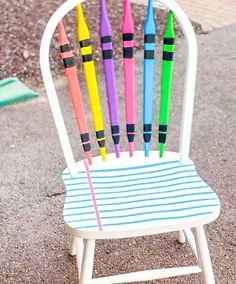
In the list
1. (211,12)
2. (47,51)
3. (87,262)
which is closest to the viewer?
(87,262)

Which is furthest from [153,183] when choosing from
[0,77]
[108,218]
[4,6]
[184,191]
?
[4,6]

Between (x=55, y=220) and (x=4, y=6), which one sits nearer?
(x=55, y=220)

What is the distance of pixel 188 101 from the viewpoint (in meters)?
1.79

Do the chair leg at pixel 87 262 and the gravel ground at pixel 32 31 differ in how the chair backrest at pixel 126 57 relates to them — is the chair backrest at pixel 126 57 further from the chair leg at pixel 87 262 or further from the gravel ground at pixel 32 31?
the gravel ground at pixel 32 31

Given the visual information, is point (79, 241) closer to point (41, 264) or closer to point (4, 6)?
point (41, 264)

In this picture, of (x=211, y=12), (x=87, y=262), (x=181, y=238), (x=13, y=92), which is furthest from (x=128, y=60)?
(x=211, y=12)

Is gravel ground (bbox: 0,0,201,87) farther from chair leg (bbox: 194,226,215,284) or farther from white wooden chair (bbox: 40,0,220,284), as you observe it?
chair leg (bbox: 194,226,215,284)

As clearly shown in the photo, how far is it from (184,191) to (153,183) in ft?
0.38

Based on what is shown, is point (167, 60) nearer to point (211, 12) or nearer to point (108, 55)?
point (108, 55)

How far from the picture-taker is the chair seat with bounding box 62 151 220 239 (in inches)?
60.1

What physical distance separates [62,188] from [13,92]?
1232 millimetres

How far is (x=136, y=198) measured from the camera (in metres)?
1.67

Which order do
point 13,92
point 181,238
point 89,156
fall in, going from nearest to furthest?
point 89,156 → point 181,238 → point 13,92

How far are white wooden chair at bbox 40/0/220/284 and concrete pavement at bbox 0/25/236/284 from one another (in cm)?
26
